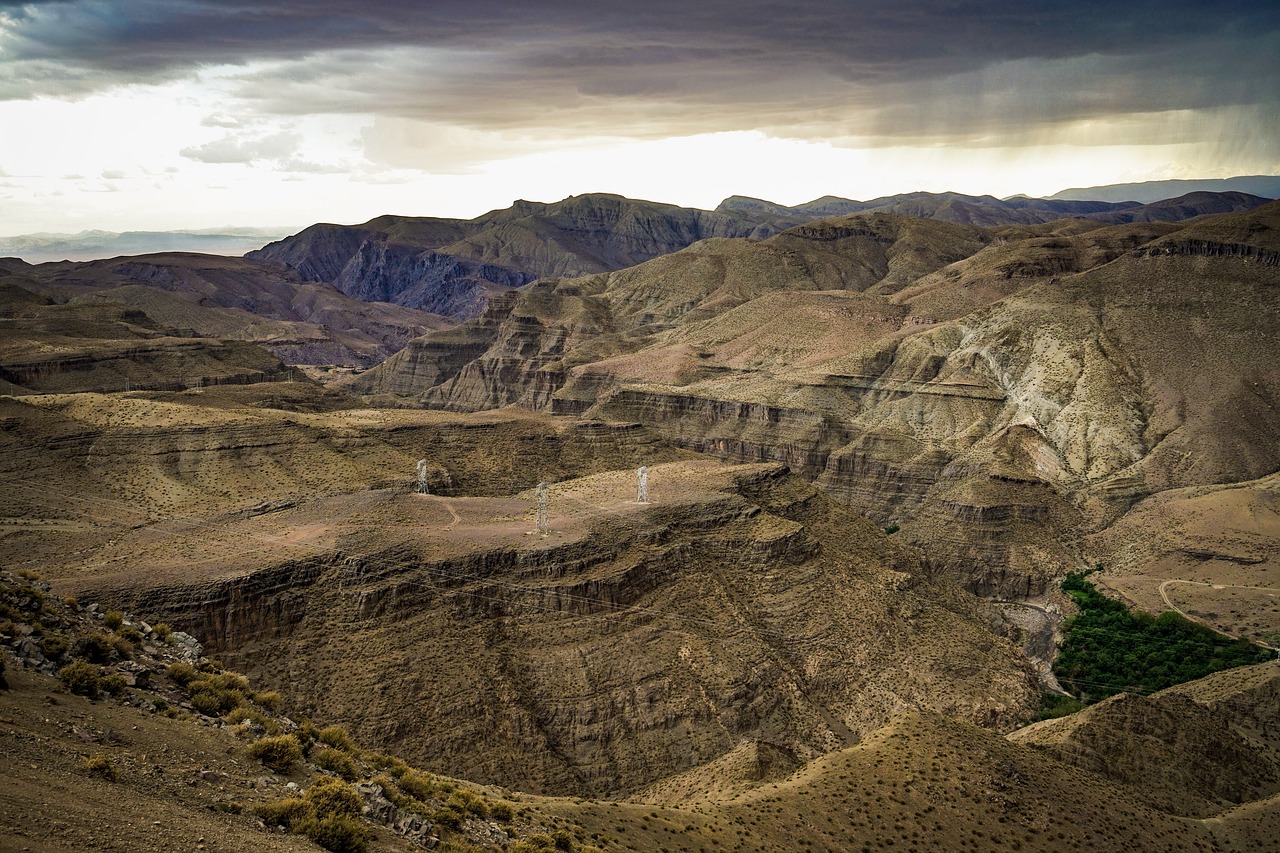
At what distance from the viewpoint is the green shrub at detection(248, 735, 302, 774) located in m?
31.3

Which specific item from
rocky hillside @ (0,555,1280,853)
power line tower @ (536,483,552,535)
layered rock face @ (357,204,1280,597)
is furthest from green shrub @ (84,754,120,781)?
layered rock face @ (357,204,1280,597)

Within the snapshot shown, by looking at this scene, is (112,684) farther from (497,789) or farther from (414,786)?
(497,789)

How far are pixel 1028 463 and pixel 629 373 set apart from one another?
81742mm

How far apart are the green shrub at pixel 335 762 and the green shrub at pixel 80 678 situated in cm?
697

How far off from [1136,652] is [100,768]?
95961 mm

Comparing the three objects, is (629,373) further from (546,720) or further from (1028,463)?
(546,720)

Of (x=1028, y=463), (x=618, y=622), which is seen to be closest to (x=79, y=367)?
(x=618, y=622)

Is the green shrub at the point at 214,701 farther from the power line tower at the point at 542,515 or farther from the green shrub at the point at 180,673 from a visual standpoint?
the power line tower at the point at 542,515

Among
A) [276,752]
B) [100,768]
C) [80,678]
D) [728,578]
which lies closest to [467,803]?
[276,752]

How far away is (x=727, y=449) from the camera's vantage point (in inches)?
6304

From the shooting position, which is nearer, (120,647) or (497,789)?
(120,647)

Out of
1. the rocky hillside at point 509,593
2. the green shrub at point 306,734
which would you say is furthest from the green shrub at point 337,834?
the rocky hillside at point 509,593

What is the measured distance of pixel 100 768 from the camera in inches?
1001

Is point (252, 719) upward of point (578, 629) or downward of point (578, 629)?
upward
